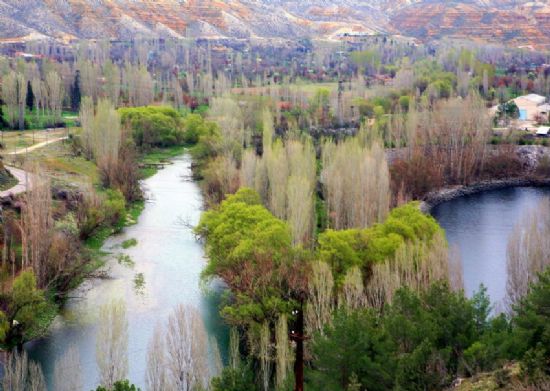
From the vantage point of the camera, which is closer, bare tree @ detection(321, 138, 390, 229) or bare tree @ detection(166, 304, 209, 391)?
bare tree @ detection(166, 304, 209, 391)

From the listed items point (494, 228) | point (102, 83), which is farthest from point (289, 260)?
point (102, 83)

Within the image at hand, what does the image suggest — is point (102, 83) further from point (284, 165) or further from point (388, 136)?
point (284, 165)

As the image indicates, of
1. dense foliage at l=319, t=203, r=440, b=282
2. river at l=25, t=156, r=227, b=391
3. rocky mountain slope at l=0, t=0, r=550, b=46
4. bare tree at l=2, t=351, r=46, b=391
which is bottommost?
river at l=25, t=156, r=227, b=391

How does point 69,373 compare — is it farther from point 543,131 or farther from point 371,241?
point 543,131

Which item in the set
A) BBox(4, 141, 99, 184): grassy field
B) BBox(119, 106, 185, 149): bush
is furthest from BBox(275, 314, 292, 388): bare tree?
BBox(119, 106, 185, 149): bush

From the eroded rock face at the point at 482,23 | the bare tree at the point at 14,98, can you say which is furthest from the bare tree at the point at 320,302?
the eroded rock face at the point at 482,23

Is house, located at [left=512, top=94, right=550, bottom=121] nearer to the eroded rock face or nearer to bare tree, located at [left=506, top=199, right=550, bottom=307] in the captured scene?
bare tree, located at [left=506, top=199, right=550, bottom=307]
